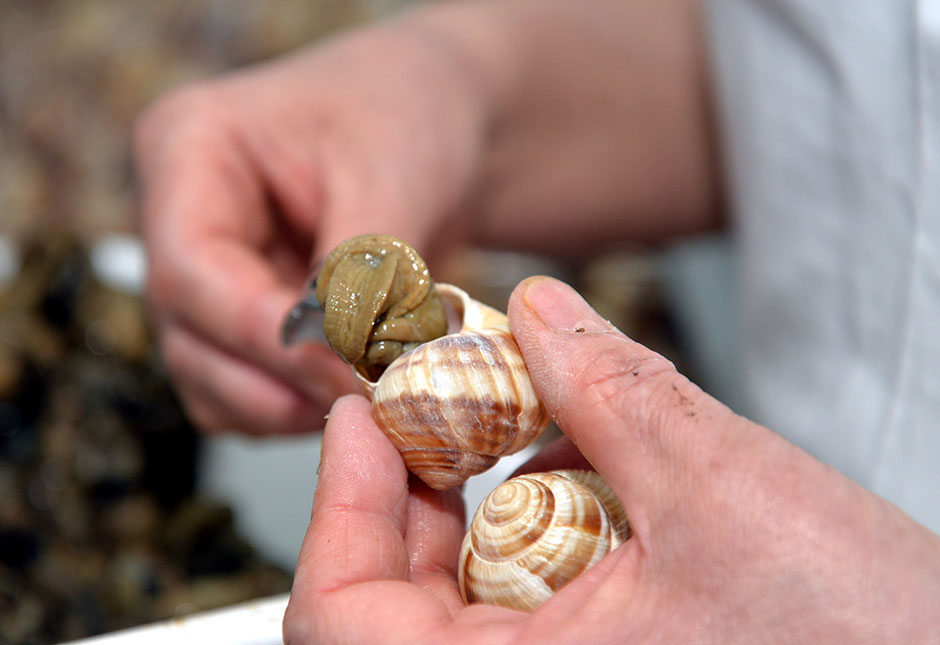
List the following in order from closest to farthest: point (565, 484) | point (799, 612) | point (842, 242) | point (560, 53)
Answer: point (799, 612)
point (565, 484)
point (842, 242)
point (560, 53)

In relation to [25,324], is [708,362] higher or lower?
lower

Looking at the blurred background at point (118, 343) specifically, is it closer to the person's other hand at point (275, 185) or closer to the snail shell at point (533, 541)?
the person's other hand at point (275, 185)

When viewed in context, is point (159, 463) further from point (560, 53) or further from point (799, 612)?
point (799, 612)

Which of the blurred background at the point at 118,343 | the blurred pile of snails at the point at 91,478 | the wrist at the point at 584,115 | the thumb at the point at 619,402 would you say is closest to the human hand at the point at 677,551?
the thumb at the point at 619,402

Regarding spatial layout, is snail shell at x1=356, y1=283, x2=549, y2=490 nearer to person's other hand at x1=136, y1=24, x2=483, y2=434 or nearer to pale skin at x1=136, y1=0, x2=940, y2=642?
pale skin at x1=136, y1=0, x2=940, y2=642

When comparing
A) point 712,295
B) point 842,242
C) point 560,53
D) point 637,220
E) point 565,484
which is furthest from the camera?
point 712,295

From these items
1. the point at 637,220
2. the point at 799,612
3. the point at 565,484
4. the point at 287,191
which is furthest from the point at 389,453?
the point at 637,220
